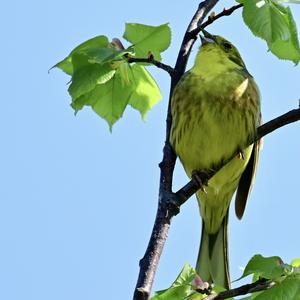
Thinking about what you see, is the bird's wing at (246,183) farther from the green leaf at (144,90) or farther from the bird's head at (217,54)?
the green leaf at (144,90)

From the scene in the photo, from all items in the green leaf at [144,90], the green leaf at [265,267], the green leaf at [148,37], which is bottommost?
the green leaf at [265,267]

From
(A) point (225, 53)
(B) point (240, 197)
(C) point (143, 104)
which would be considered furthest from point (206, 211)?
(C) point (143, 104)

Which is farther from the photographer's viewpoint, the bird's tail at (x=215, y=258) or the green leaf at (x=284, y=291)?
the bird's tail at (x=215, y=258)

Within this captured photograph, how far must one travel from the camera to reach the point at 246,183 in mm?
4602

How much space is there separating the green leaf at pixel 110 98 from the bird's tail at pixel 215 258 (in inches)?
44.2

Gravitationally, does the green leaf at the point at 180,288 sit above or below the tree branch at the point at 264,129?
below

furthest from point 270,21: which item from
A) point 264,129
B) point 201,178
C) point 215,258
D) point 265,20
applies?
point 215,258

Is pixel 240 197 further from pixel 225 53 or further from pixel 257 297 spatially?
pixel 257 297

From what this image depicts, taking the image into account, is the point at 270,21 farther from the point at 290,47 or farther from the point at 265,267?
the point at 265,267

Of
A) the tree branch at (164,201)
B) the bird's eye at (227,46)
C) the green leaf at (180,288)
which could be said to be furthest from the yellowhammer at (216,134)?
the green leaf at (180,288)

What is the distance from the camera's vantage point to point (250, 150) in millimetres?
4355

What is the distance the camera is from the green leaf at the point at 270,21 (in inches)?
101

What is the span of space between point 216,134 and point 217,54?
2.53ft

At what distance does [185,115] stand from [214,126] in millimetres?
201
